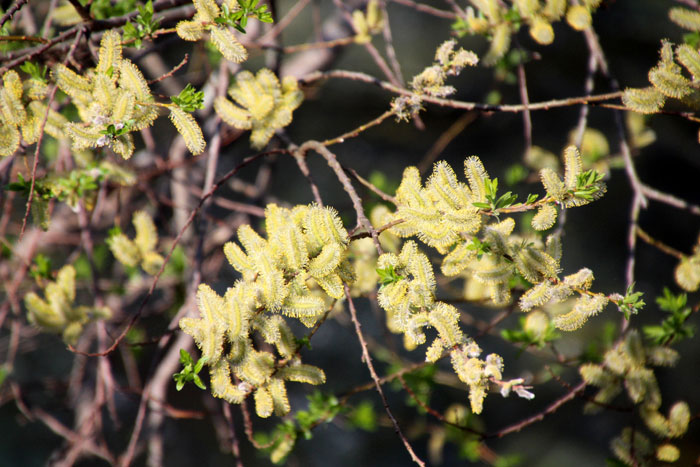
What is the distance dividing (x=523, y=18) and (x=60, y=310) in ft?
4.96

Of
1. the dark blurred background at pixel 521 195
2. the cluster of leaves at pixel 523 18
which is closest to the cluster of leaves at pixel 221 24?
the cluster of leaves at pixel 523 18

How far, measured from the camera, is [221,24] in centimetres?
101

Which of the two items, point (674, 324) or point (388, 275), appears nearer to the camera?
point (388, 275)

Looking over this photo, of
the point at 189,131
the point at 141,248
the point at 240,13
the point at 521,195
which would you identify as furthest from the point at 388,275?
the point at 521,195

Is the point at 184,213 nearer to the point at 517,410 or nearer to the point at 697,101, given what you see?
the point at 697,101

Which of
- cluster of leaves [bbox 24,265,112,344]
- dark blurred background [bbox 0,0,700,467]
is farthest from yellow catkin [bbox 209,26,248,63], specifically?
dark blurred background [bbox 0,0,700,467]

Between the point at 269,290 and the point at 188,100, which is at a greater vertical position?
the point at 188,100

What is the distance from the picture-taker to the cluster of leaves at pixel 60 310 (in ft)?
4.49

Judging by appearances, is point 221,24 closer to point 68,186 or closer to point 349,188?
point 349,188

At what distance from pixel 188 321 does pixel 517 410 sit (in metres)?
2.70

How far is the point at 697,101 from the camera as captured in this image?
1.06 m

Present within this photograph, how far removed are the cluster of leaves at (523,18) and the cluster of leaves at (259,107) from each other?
545mm

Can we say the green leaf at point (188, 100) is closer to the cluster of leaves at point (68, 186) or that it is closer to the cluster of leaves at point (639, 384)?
the cluster of leaves at point (68, 186)

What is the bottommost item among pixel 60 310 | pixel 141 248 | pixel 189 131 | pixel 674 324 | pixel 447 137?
pixel 674 324
